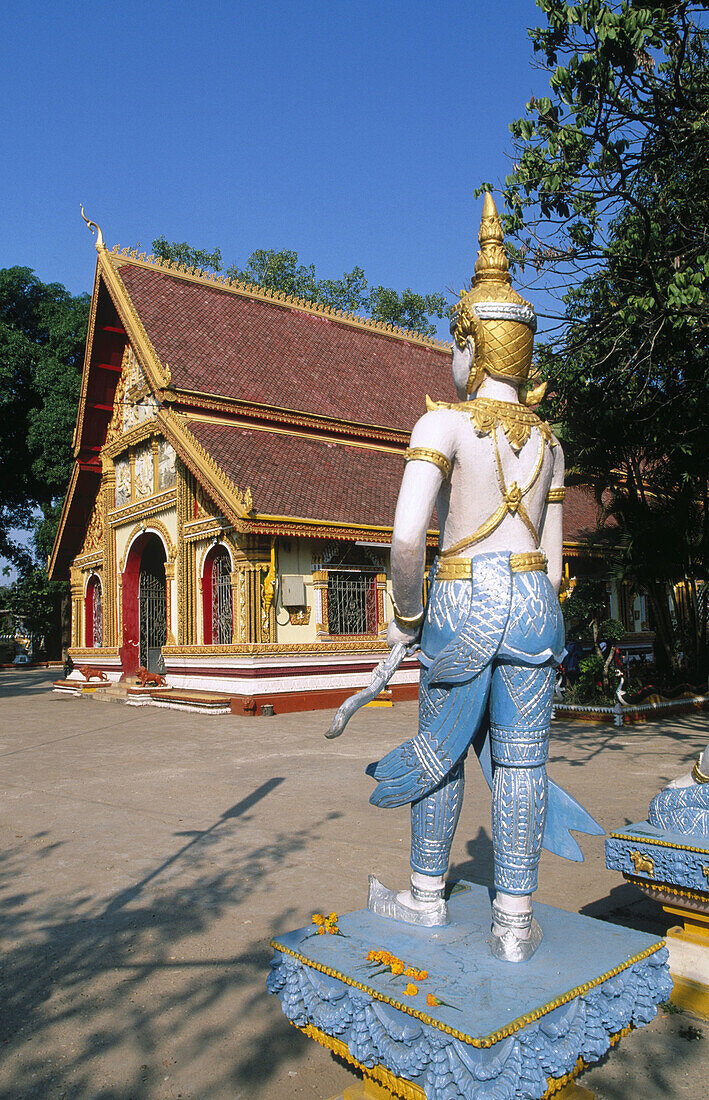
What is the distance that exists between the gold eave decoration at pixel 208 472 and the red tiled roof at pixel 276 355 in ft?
2.64

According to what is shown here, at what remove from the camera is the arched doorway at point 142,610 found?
18.4 m

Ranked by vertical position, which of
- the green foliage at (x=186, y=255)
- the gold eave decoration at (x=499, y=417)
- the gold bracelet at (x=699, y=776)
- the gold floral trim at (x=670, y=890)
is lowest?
the gold floral trim at (x=670, y=890)

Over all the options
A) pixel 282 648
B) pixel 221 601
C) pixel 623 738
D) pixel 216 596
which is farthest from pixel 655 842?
pixel 216 596

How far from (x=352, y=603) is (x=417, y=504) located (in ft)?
38.7

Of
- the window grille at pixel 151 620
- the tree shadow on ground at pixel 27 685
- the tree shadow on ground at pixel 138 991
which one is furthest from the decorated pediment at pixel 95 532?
the tree shadow on ground at pixel 138 991

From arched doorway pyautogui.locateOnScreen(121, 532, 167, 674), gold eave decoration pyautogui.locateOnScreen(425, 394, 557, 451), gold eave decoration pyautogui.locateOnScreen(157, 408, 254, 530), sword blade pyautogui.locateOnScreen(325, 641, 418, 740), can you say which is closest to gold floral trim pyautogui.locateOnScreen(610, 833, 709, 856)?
sword blade pyautogui.locateOnScreen(325, 641, 418, 740)

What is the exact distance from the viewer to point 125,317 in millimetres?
15820

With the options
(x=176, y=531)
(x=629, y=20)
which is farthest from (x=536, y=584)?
(x=176, y=531)

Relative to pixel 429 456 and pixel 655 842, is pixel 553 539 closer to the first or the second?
pixel 429 456

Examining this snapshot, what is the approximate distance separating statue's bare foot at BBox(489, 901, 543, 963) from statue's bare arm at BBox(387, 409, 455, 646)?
102 centimetres

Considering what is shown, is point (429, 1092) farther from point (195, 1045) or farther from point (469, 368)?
point (469, 368)

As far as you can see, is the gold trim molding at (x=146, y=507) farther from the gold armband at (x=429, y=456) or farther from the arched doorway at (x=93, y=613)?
the gold armband at (x=429, y=456)

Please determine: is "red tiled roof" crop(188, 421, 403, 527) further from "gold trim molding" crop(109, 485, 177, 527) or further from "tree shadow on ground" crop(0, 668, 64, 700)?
"tree shadow on ground" crop(0, 668, 64, 700)

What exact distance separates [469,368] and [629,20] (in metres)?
4.83
